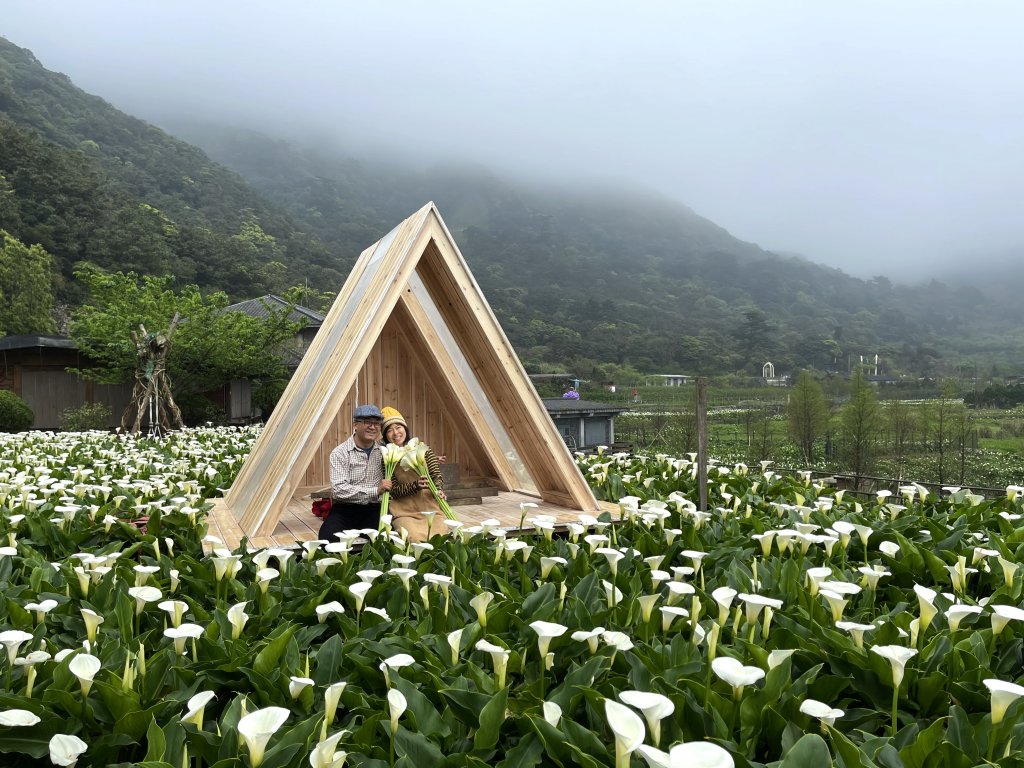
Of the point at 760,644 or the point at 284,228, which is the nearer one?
the point at 760,644

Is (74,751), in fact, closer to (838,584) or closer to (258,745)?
(258,745)

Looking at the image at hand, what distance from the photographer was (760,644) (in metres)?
3.05

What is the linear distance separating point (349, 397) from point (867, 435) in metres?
11.2

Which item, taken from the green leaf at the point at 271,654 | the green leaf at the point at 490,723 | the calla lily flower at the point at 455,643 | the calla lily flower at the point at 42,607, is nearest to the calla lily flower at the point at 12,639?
the calla lily flower at the point at 42,607

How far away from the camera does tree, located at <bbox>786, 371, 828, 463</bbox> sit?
15844mm

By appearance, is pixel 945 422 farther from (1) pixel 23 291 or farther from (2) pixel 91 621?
(1) pixel 23 291

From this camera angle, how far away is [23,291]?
102 ft

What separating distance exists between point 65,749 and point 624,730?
5.13 feet

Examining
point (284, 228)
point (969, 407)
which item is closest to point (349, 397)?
point (969, 407)

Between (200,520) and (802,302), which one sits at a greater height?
(802,302)

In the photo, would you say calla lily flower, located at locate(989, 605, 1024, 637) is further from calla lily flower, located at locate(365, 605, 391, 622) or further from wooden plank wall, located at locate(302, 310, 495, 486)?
wooden plank wall, located at locate(302, 310, 495, 486)

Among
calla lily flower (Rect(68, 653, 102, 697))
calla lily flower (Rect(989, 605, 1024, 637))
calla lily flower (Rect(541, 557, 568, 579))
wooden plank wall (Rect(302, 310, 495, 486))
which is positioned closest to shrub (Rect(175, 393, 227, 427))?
wooden plank wall (Rect(302, 310, 495, 486))

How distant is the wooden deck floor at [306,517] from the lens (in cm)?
517


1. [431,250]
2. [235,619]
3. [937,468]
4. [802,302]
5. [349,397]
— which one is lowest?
[937,468]
